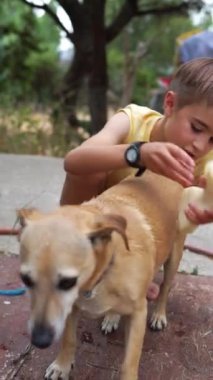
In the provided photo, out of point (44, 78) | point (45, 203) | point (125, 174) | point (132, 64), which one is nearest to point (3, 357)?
point (125, 174)

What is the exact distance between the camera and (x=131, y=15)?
835 cm

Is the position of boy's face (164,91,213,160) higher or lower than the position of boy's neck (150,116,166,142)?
higher

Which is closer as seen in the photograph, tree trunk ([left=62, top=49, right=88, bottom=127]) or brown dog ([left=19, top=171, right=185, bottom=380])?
brown dog ([left=19, top=171, right=185, bottom=380])

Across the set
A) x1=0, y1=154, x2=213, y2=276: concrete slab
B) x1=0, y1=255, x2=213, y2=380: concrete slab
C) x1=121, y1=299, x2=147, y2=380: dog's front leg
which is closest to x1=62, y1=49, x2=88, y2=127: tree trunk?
x1=0, y1=154, x2=213, y2=276: concrete slab

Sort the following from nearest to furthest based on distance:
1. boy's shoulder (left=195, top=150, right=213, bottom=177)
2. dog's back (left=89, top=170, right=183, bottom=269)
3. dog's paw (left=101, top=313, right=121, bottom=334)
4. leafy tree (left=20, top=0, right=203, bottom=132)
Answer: dog's back (left=89, top=170, right=183, bottom=269) < dog's paw (left=101, top=313, right=121, bottom=334) < boy's shoulder (left=195, top=150, right=213, bottom=177) < leafy tree (left=20, top=0, right=203, bottom=132)

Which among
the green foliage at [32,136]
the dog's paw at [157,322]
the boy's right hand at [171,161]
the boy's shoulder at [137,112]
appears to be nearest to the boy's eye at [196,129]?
the boy's right hand at [171,161]

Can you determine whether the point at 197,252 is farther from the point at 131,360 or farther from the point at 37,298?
the point at 37,298

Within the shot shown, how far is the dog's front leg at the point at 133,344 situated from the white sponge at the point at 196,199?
414 millimetres

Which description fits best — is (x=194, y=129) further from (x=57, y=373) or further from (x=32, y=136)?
(x=32, y=136)

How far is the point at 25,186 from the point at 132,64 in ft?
36.9

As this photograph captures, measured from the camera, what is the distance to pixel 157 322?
263 centimetres

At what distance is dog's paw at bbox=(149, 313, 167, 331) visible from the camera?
2.62 m

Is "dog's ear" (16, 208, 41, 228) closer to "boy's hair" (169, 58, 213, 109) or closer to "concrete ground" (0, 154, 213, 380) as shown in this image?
"concrete ground" (0, 154, 213, 380)

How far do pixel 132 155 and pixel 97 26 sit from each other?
19.6 ft
